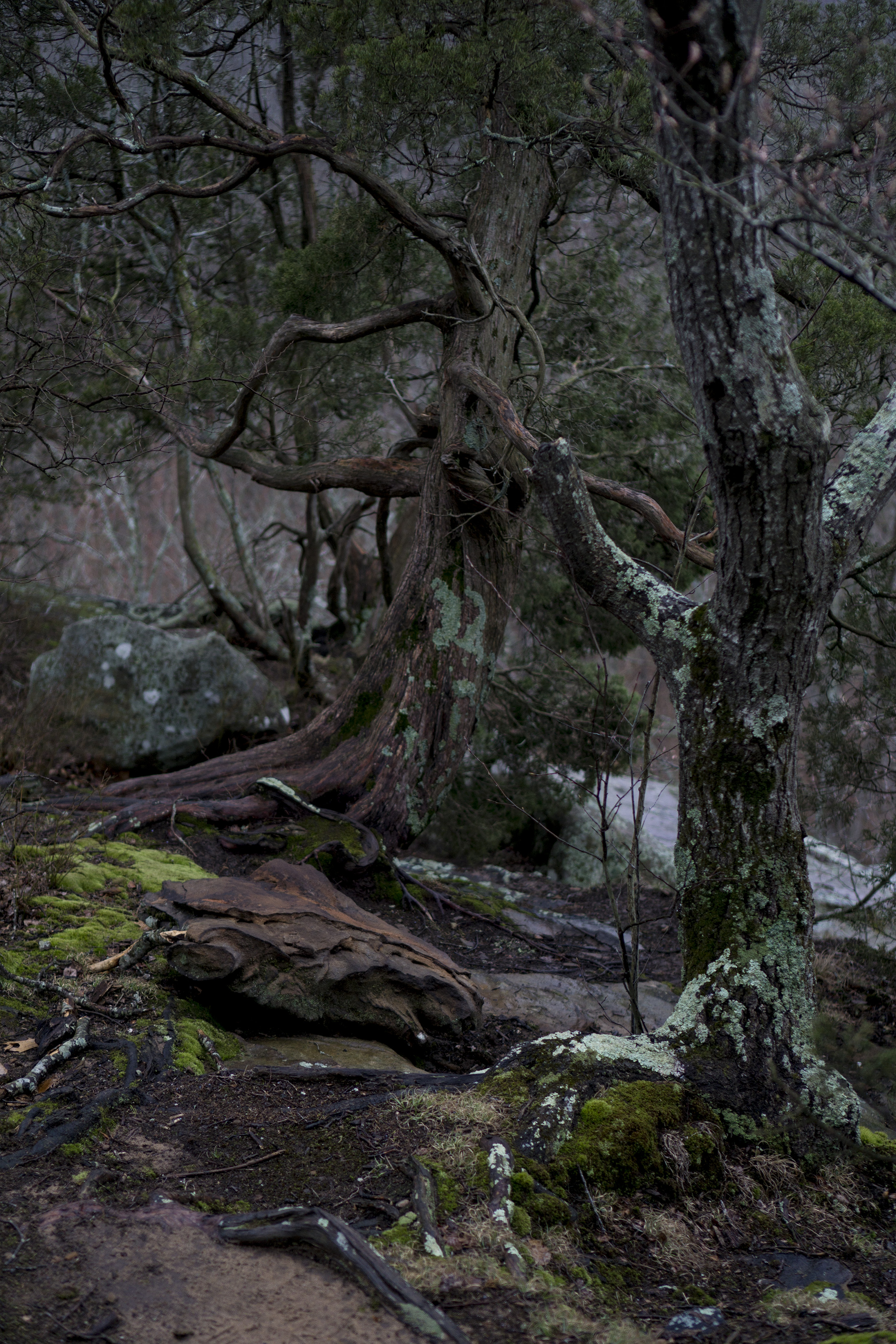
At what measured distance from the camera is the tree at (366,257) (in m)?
5.66

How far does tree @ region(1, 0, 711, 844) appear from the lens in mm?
5660

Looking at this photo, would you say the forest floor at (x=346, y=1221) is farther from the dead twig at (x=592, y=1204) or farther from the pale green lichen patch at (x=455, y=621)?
the pale green lichen patch at (x=455, y=621)

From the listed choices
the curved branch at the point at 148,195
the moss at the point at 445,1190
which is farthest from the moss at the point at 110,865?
the curved branch at the point at 148,195

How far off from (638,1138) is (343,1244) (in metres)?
1.03

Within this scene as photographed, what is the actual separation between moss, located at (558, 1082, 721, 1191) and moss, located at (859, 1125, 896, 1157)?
0.66m

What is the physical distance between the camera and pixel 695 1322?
241 cm

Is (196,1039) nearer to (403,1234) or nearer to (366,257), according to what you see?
(403,1234)

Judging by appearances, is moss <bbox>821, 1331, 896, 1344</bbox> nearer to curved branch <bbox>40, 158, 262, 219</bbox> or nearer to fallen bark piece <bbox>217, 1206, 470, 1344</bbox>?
fallen bark piece <bbox>217, 1206, 470, 1344</bbox>

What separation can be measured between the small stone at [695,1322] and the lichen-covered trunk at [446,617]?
435cm

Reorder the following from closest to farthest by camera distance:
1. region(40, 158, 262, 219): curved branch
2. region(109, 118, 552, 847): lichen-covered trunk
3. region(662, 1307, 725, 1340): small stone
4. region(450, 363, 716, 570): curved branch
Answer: region(662, 1307, 725, 1340): small stone < region(40, 158, 262, 219): curved branch < region(450, 363, 716, 570): curved branch < region(109, 118, 552, 847): lichen-covered trunk

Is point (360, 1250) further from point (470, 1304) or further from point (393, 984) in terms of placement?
point (393, 984)

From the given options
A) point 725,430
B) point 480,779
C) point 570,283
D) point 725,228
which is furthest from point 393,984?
point 570,283

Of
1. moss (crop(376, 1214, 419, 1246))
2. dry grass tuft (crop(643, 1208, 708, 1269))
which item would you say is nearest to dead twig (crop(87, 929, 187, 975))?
moss (crop(376, 1214, 419, 1246))

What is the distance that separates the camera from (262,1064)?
3.72m
